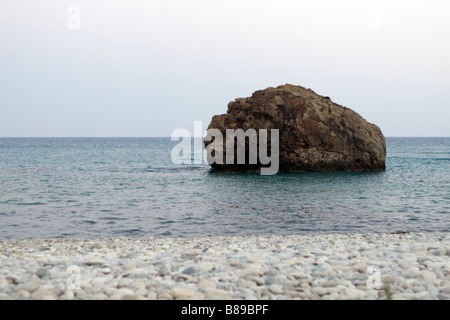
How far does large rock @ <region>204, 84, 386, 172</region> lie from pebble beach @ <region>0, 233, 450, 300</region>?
1298 inches

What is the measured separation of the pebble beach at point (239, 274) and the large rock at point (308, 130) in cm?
3298

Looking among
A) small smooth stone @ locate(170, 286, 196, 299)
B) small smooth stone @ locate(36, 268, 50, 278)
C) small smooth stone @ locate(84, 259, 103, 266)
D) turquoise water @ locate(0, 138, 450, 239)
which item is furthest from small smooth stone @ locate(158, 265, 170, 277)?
turquoise water @ locate(0, 138, 450, 239)

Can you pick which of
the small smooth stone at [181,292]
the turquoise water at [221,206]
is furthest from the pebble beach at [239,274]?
the turquoise water at [221,206]

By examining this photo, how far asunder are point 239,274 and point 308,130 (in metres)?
36.9

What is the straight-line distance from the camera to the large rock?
146ft

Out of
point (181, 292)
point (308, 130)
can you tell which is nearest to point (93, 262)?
point (181, 292)

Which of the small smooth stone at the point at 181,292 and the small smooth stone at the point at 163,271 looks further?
the small smooth stone at the point at 163,271

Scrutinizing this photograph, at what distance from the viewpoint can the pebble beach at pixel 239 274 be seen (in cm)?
746

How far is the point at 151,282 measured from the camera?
7.97 meters

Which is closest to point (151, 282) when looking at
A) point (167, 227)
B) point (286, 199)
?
point (167, 227)

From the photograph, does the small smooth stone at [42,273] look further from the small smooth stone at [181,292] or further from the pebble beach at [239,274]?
the small smooth stone at [181,292]

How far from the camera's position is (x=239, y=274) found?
8453mm

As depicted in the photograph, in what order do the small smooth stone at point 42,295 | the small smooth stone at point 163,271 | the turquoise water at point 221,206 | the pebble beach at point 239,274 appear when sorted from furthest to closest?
1. the turquoise water at point 221,206
2. the small smooth stone at point 163,271
3. the pebble beach at point 239,274
4. the small smooth stone at point 42,295

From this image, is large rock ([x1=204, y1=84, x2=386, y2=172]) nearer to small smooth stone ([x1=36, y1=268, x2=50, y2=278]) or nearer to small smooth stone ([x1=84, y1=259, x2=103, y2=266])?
small smooth stone ([x1=84, y1=259, x2=103, y2=266])
